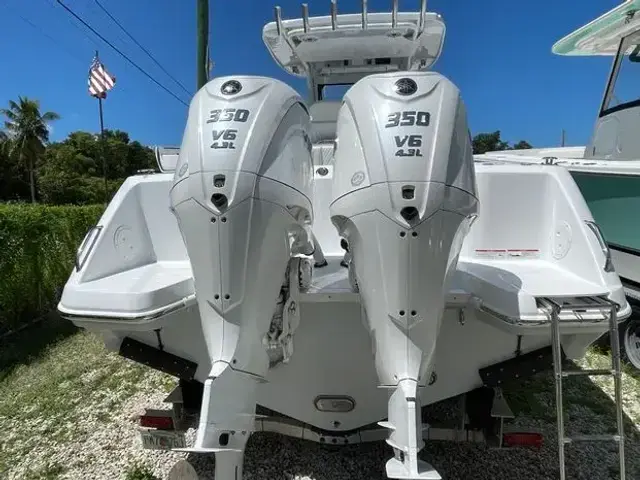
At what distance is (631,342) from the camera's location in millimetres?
3875

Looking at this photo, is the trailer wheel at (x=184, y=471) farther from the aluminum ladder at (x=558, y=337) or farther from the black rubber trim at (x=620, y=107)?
the black rubber trim at (x=620, y=107)

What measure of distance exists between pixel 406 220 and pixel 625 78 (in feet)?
18.3

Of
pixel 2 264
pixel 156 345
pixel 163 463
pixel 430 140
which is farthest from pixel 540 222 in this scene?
pixel 2 264

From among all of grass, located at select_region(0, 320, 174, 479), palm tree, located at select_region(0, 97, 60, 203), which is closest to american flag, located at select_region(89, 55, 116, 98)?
grass, located at select_region(0, 320, 174, 479)

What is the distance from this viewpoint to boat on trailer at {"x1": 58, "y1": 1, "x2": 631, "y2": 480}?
61.7 inches

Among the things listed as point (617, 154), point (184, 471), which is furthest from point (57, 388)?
point (617, 154)

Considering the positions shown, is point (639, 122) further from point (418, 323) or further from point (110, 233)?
point (110, 233)

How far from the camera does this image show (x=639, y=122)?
4.96m

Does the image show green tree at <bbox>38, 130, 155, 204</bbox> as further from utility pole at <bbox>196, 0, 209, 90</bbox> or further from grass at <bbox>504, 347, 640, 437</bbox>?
grass at <bbox>504, 347, 640, 437</bbox>

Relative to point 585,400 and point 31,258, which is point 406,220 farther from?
point 31,258

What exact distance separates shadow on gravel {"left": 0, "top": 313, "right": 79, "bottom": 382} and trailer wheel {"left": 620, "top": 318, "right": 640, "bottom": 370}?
213 inches

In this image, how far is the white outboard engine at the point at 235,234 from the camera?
1587mm

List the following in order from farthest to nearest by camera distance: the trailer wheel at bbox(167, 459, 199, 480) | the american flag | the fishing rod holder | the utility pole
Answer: the american flag → the utility pole → the fishing rod holder → the trailer wheel at bbox(167, 459, 199, 480)

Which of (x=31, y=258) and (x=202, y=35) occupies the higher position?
(x=202, y=35)
